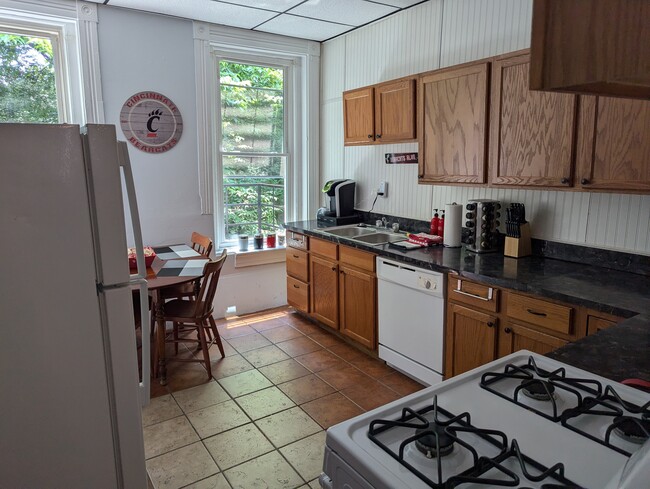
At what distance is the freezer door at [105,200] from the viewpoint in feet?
4.44

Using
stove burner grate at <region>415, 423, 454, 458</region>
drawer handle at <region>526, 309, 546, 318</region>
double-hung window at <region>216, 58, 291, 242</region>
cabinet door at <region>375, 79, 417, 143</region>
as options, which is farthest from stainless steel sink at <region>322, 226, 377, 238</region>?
stove burner grate at <region>415, 423, 454, 458</region>

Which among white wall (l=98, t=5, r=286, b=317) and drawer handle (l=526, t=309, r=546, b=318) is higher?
white wall (l=98, t=5, r=286, b=317)

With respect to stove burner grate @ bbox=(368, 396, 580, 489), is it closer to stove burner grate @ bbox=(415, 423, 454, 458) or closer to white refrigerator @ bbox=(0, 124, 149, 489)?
stove burner grate @ bbox=(415, 423, 454, 458)

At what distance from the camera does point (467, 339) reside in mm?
2631

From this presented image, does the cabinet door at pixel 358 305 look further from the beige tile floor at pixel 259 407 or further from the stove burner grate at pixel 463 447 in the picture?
the stove burner grate at pixel 463 447

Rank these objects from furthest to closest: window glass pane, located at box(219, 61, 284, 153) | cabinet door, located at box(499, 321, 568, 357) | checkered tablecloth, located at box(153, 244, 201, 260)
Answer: window glass pane, located at box(219, 61, 284, 153) < checkered tablecloth, located at box(153, 244, 201, 260) < cabinet door, located at box(499, 321, 568, 357)

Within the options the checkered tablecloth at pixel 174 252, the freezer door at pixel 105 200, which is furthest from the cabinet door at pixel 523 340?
the checkered tablecloth at pixel 174 252

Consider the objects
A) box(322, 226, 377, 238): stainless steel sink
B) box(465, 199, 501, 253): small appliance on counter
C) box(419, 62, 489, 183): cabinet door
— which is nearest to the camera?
box(419, 62, 489, 183): cabinet door

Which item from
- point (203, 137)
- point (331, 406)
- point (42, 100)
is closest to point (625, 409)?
point (331, 406)

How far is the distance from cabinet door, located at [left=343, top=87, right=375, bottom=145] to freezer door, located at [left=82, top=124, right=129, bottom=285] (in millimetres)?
2565

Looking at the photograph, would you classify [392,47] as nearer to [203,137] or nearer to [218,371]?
[203,137]

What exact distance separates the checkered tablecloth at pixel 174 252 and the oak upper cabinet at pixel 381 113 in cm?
163

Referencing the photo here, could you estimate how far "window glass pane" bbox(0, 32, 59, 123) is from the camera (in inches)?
135

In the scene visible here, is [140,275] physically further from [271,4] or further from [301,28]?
[301,28]
